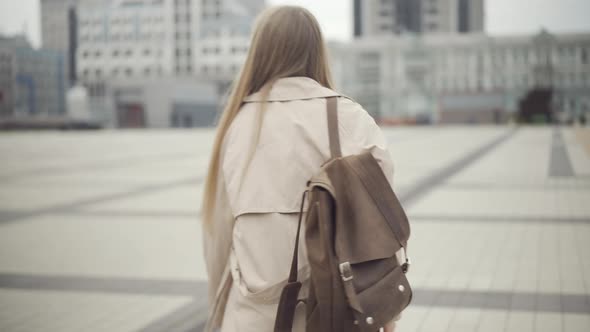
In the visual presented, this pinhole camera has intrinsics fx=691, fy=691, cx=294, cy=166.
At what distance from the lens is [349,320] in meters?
1.84

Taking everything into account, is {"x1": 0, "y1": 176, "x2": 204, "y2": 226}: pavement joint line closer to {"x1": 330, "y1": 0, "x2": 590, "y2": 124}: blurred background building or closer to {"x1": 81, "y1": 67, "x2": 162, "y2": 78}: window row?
{"x1": 330, "y1": 0, "x2": 590, "y2": 124}: blurred background building

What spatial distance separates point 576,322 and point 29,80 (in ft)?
361

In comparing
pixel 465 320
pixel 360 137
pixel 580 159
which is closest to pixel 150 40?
pixel 580 159

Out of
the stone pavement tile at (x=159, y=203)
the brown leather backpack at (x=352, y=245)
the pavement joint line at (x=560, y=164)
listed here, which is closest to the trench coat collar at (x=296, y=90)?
the brown leather backpack at (x=352, y=245)

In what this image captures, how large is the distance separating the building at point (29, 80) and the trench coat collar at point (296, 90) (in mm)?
89794

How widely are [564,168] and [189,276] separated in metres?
12.1

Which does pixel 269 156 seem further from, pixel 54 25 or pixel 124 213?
pixel 54 25

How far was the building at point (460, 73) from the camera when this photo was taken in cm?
8025

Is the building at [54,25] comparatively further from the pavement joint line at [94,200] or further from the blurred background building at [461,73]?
the pavement joint line at [94,200]

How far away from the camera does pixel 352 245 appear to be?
1843 mm

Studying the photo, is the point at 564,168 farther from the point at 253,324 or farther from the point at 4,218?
the point at 253,324

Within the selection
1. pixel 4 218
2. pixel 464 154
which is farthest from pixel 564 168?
pixel 4 218

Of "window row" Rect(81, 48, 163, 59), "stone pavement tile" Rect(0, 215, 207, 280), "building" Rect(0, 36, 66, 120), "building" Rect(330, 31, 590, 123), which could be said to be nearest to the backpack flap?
"stone pavement tile" Rect(0, 215, 207, 280)

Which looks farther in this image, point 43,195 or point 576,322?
point 43,195
